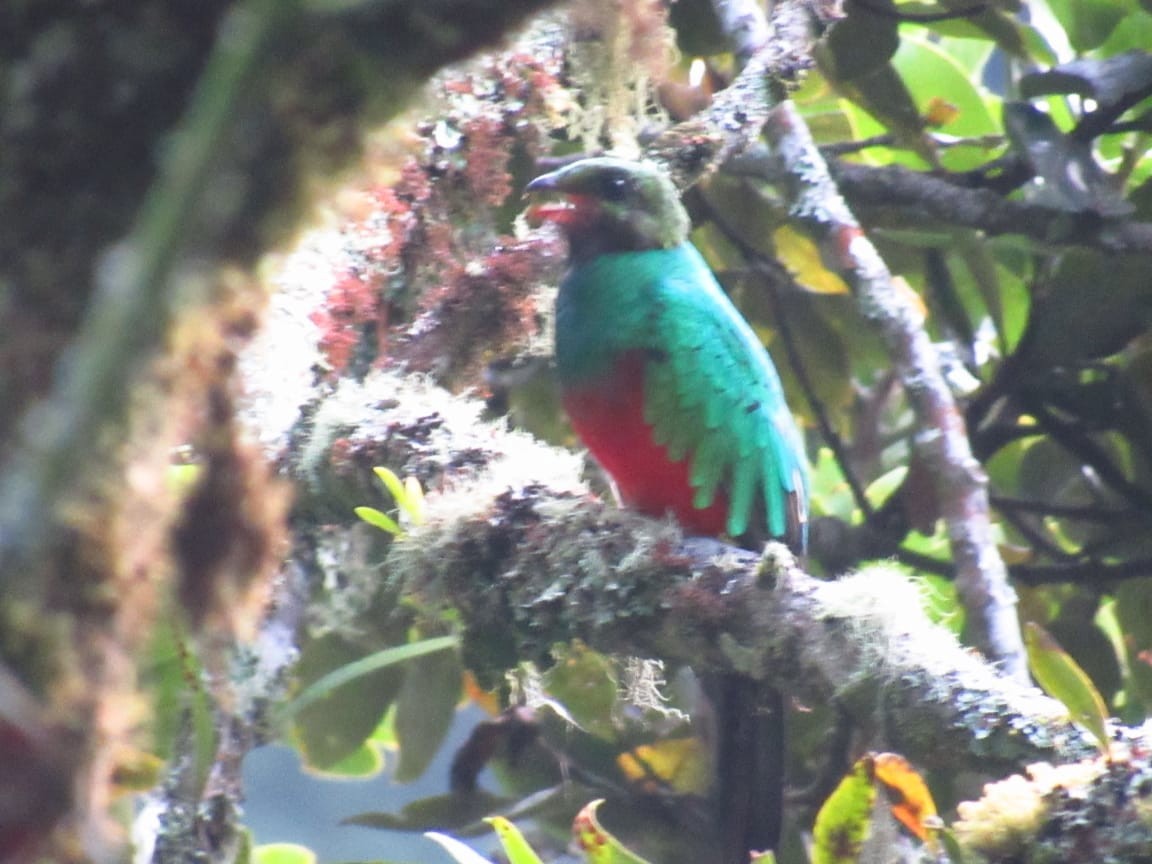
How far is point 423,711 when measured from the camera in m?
2.79

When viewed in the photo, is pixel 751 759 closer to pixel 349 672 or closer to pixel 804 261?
pixel 349 672

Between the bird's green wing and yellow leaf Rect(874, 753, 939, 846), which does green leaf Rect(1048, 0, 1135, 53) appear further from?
yellow leaf Rect(874, 753, 939, 846)

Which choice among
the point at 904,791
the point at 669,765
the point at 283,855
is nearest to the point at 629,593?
the point at 904,791

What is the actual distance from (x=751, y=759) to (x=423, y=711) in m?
1.08

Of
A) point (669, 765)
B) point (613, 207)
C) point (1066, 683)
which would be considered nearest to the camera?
point (1066, 683)

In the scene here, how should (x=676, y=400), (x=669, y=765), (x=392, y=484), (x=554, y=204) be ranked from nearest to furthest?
(x=392, y=484) → (x=676, y=400) → (x=554, y=204) → (x=669, y=765)

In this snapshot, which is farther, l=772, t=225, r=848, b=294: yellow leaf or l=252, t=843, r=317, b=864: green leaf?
l=772, t=225, r=848, b=294: yellow leaf

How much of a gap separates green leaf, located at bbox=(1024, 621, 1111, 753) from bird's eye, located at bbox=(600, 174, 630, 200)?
1.19 metres

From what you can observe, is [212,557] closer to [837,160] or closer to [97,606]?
[97,606]

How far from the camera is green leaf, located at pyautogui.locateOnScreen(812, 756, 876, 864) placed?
1.26 metres

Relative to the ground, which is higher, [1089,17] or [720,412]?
[1089,17]

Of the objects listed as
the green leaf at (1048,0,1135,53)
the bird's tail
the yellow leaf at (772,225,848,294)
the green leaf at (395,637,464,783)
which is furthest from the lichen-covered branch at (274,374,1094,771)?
the green leaf at (1048,0,1135,53)

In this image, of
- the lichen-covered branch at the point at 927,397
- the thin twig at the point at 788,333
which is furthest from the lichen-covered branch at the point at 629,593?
the thin twig at the point at 788,333

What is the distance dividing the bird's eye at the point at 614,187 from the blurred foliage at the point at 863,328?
0.46ft
